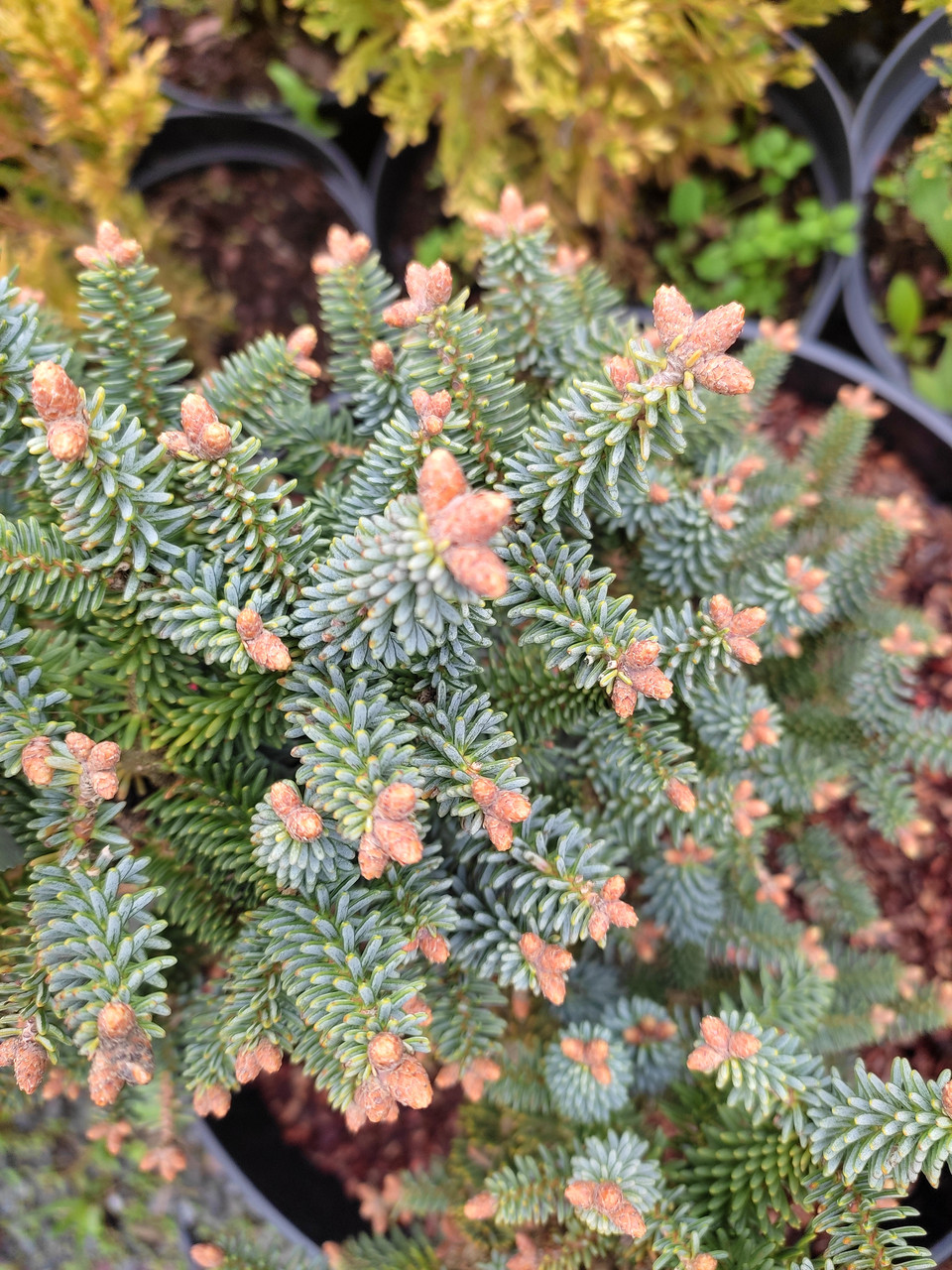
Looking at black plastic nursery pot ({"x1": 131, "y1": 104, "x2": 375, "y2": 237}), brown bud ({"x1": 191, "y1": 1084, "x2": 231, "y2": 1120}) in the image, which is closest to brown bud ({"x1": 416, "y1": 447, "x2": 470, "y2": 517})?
brown bud ({"x1": 191, "y1": 1084, "x2": 231, "y2": 1120})

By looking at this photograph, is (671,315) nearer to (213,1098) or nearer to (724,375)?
(724,375)

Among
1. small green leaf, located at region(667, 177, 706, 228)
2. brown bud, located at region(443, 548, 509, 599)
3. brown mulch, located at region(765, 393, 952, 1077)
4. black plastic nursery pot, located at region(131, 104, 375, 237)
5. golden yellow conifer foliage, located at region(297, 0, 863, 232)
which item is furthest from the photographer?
black plastic nursery pot, located at region(131, 104, 375, 237)

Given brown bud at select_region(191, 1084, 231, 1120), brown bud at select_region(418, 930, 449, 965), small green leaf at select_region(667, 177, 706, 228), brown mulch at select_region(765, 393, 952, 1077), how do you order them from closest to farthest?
brown bud at select_region(418, 930, 449, 965) < brown bud at select_region(191, 1084, 231, 1120) < brown mulch at select_region(765, 393, 952, 1077) < small green leaf at select_region(667, 177, 706, 228)

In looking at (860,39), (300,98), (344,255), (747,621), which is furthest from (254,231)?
(747,621)

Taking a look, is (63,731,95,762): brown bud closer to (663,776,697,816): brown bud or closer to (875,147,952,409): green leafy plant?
(663,776,697,816): brown bud

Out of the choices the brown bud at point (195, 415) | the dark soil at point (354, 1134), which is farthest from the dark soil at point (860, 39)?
the dark soil at point (354, 1134)

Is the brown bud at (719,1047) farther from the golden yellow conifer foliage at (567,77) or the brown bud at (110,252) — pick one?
the golden yellow conifer foliage at (567,77)

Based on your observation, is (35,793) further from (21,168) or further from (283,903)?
(21,168)
